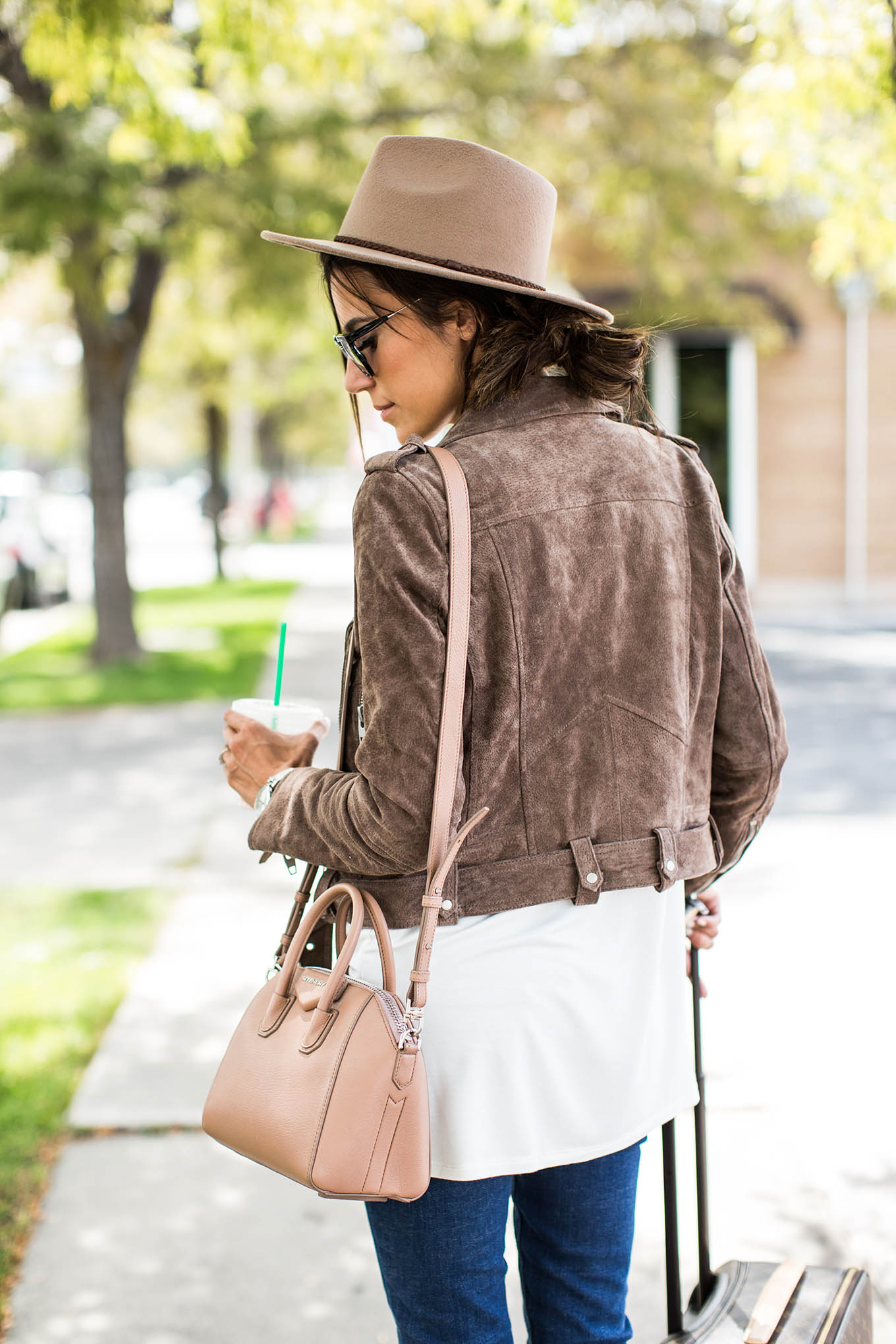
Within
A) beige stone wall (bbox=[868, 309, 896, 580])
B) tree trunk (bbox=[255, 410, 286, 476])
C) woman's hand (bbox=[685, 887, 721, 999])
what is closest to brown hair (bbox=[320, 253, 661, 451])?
woman's hand (bbox=[685, 887, 721, 999])

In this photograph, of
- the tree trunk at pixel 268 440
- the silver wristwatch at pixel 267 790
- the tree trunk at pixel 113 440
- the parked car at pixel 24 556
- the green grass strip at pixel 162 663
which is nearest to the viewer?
the silver wristwatch at pixel 267 790

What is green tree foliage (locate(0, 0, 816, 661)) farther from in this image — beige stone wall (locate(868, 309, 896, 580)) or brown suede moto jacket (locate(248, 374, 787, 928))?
brown suede moto jacket (locate(248, 374, 787, 928))

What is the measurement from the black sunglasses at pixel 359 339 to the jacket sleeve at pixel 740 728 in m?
0.49

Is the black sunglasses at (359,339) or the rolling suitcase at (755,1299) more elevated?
the black sunglasses at (359,339)

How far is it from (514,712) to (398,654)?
16 cm

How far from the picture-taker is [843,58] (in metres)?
4.53

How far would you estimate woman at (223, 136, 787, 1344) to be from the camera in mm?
1458

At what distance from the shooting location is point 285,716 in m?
1.84

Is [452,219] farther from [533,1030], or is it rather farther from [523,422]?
[533,1030]

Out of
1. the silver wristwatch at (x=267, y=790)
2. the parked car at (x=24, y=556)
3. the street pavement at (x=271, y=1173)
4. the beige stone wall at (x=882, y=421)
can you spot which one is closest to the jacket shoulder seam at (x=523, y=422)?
the silver wristwatch at (x=267, y=790)

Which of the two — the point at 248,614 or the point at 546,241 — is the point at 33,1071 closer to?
the point at 546,241

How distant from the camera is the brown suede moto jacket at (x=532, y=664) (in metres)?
1.43

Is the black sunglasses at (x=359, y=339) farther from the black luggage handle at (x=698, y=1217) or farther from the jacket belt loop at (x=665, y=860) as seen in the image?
the black luggage handle at (x=698, y=1217)

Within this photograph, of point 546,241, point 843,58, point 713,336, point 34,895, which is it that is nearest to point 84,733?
point 34,895
